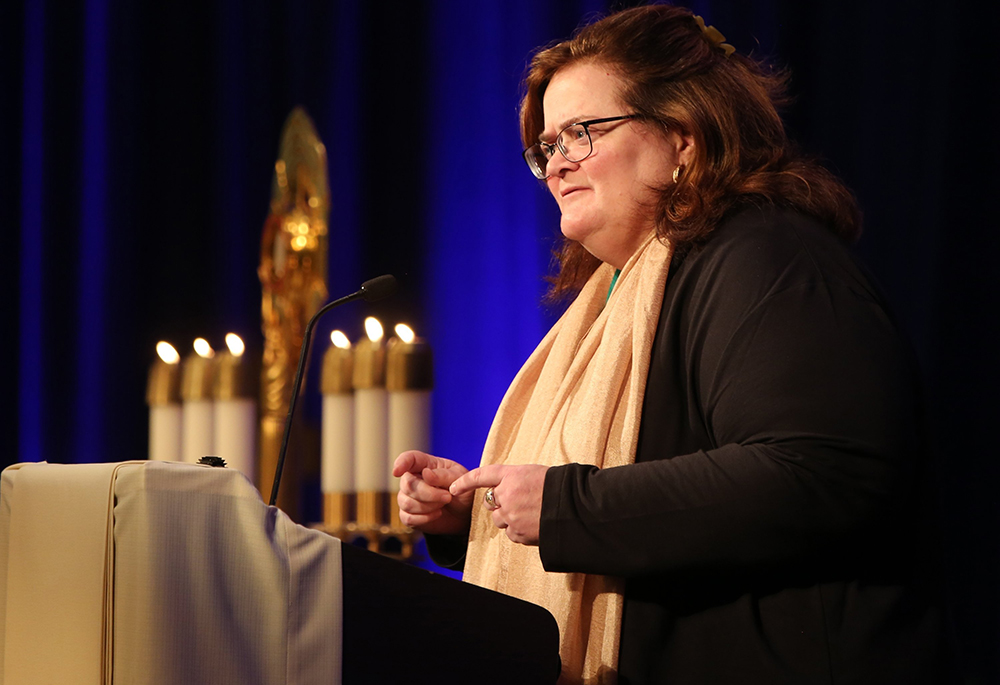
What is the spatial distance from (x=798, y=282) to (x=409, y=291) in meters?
1.91

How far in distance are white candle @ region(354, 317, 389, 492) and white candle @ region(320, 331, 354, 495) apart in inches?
3.5

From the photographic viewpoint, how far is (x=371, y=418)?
2395 mm

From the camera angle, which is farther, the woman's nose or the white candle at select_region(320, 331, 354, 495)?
the white candle at select_region(320, 331, 354, 495)

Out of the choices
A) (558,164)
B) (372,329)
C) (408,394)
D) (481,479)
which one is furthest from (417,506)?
(372,329)

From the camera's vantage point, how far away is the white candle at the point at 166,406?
2.70m

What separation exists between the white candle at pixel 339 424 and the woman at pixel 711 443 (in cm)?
111

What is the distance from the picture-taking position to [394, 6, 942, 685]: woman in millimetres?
1051

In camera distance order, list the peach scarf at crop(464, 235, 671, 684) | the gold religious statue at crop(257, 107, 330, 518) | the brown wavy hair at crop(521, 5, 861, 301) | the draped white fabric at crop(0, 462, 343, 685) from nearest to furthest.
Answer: the draped white fabric at crop(0, 462, 343, 685) → the peach scarf at crop(464, 235, 671, 684) → the brown wavy hair at crop(521, 5, 861, 301) → the gold religious statue at crop(257, 107, 330, 518)

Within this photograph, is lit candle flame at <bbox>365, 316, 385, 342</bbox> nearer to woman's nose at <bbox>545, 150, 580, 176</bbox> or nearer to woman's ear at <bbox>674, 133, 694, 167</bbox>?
woman's nose at <bbox>545, 150, 580, 176</bbox>

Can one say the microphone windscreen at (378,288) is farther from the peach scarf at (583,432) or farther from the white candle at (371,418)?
the white candle at (371,418)

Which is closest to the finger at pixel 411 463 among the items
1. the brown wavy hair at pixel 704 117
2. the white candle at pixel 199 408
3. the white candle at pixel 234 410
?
the brown wavy hair at pixel 704 117

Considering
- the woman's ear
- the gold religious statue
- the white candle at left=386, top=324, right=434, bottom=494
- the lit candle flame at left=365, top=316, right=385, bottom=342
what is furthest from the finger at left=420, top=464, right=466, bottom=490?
the gold religious statue

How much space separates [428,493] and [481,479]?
0.22m

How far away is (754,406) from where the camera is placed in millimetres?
1083
